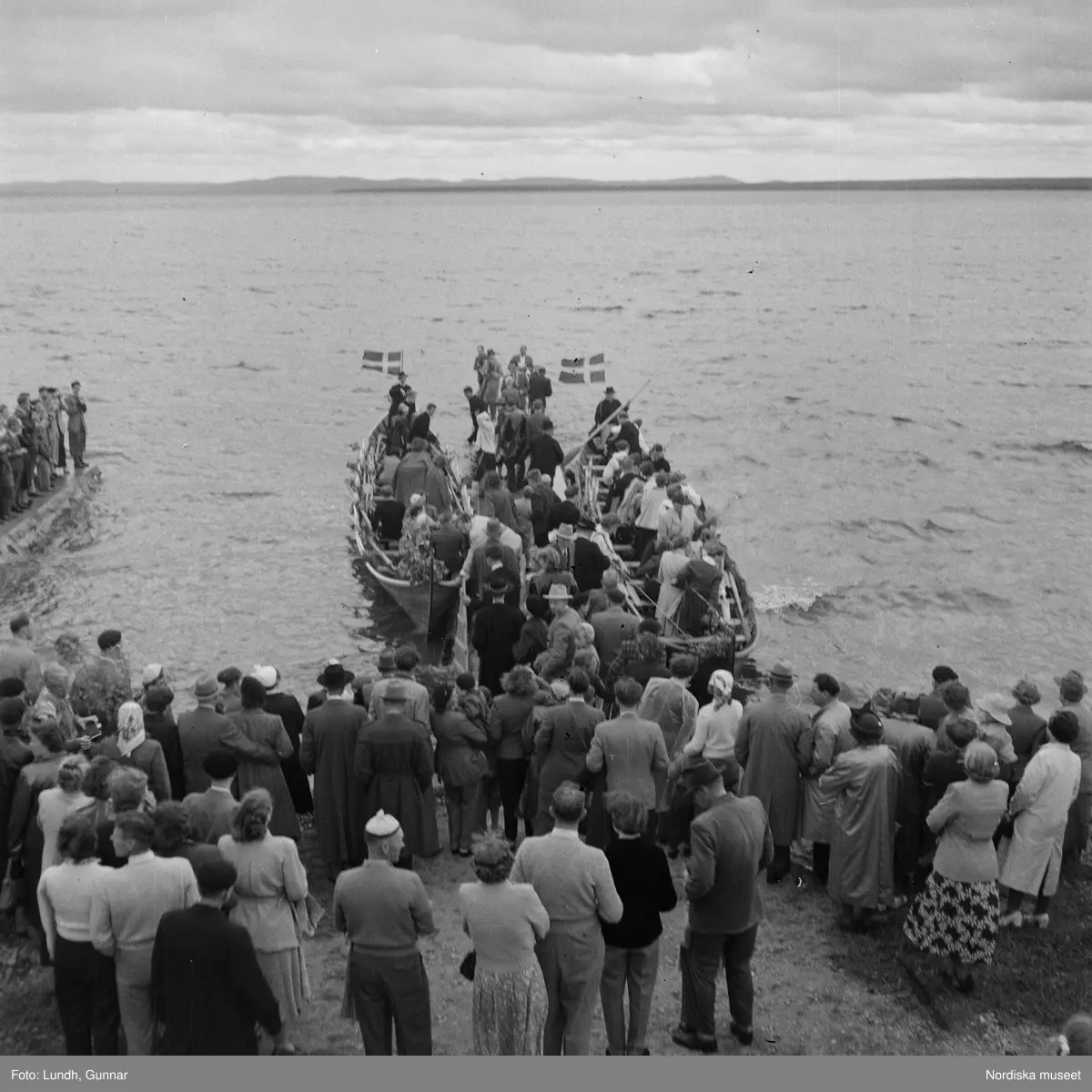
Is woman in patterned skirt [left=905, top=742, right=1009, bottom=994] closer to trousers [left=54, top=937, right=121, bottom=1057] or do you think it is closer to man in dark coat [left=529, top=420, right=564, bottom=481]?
trousers [left=54, top=937, right=121, bottom=1057]

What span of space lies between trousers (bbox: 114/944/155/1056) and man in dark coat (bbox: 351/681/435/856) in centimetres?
225

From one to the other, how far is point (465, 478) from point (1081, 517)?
20.1m

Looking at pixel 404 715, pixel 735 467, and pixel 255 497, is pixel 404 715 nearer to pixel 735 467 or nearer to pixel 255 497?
pixel 255 497

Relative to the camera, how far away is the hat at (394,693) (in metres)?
8.68

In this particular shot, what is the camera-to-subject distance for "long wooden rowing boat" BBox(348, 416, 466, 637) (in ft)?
51.4

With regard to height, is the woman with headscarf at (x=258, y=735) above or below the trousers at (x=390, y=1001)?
above

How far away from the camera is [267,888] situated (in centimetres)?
677

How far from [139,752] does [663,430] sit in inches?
1491

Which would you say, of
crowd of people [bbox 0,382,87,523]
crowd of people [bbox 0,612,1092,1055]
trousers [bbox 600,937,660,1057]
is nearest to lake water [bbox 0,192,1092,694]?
crowd of people [bbox 0,382,87,523]

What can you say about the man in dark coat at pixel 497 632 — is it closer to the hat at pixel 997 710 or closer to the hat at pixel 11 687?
the hat at pixel 11 687

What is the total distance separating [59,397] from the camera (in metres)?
25.3

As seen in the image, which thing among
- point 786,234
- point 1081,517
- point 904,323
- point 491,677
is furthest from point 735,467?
point 786,234

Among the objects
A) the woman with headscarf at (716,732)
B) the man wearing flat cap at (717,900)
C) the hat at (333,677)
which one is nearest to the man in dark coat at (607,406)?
the woman with headscarf at (716,732)

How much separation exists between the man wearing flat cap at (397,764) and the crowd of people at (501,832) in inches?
0.8
